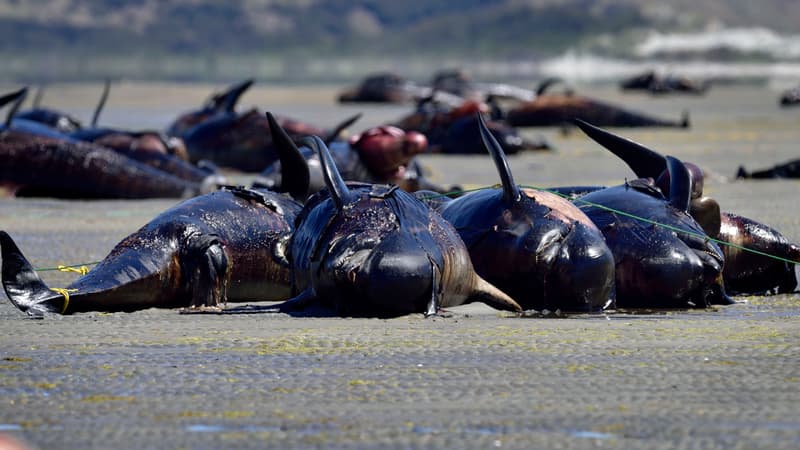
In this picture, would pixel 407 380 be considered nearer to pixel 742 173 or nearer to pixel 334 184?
pixel 334 184

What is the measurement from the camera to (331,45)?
5773 inches

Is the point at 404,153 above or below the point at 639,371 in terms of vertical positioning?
above

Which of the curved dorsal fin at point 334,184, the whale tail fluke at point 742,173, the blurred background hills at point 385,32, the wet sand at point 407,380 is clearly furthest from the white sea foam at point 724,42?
the wet sand at point 407,380

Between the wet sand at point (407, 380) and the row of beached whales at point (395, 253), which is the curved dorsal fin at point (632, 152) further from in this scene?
the wet sand at point (407, 380)

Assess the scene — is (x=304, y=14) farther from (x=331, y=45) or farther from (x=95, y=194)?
(x=95, y=194)

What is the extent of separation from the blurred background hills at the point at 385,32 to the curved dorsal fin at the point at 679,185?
106 metres

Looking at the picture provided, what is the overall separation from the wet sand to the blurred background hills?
10722 cm

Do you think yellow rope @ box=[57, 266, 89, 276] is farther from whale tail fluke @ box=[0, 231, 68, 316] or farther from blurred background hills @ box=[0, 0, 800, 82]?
blurred background hills @ box=[0, 0, 800, 82]

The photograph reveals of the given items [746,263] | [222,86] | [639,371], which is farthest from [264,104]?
[639,371]

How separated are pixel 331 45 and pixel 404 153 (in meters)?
136

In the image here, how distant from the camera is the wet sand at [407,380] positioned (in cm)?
477

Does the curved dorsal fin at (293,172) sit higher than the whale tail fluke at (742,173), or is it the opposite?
the whale tail fluke at (742,173)

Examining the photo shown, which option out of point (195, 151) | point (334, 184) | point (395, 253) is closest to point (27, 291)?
point (334, 184)

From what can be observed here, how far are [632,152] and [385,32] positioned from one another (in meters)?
151
